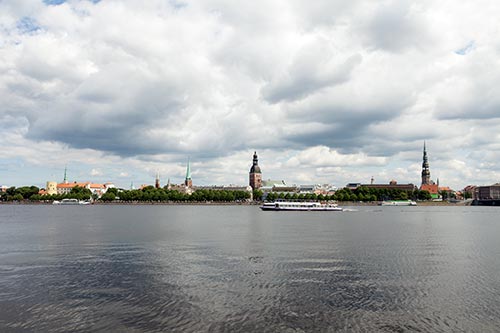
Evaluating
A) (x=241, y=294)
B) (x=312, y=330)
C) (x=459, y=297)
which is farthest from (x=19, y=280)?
(x=459, y=297)

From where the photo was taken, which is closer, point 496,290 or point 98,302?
point 98,302

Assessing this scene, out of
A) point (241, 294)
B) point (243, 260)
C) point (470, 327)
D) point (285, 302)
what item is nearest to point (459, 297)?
point (470, 327)

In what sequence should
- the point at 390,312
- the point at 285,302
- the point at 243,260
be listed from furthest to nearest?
the point at 243,260, the point at 285,302, the point at 390,312

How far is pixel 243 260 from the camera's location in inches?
1168

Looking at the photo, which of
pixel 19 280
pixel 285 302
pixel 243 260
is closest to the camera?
pixel 285 302

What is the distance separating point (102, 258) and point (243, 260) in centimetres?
969

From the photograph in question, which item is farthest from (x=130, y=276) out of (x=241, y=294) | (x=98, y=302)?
(x=241, y=294)

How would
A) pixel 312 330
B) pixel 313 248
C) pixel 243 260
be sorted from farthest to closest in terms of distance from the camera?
pixel 313 248 → pixel 243 260 → pixel 312 330

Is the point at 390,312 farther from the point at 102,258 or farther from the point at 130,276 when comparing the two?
the point at 102,258

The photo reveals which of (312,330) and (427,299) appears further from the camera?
(427,299)

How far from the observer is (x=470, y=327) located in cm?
1591

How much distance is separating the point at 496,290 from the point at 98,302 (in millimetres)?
18879

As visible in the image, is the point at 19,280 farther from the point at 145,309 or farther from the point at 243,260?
the point at 243,260

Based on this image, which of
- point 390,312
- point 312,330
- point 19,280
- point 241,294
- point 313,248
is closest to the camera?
point 312,330
